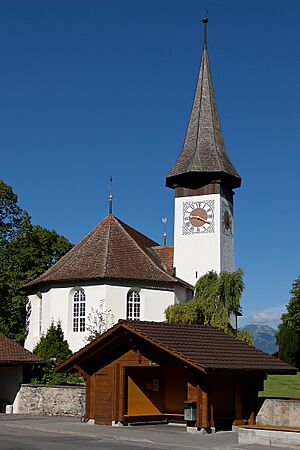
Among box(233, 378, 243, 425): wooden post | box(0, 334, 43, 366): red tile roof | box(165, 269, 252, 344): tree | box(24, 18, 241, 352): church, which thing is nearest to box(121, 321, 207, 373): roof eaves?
box(233, 378, 243, 425): wooden post

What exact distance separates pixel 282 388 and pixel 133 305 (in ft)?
29.8

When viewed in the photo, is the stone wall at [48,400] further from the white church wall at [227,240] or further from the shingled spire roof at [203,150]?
the shingled spire roof at [203,150]

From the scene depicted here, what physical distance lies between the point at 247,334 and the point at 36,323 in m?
12.4

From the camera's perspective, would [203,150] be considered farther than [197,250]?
Yes

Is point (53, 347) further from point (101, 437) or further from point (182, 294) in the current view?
point (101, 437)

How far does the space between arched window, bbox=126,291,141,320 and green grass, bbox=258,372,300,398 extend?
7923 mm

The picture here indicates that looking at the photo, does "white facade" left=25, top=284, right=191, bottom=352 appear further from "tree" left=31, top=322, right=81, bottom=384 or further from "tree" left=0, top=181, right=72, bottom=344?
"tree" left=0, top=181, right=72, bottom=344

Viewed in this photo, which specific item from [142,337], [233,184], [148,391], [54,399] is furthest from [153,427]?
[233,184]

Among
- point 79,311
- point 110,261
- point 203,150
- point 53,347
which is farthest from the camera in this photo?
point 203,150

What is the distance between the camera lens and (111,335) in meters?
24.2

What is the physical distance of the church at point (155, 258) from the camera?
4094cm

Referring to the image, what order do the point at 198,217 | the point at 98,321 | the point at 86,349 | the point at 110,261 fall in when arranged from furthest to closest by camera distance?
the point at 198,217, the point at 110,261, the point at 98,321, the point at 86,349

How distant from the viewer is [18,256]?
49.1 metres

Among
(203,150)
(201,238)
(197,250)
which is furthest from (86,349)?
(203,150)
